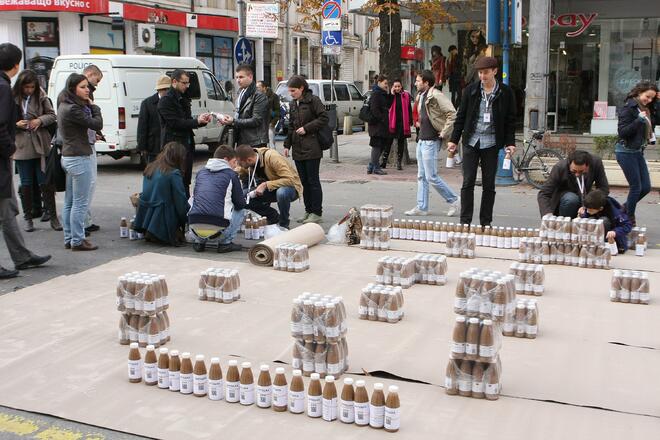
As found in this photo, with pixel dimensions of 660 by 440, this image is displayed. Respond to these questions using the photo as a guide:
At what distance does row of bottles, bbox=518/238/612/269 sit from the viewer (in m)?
8.27

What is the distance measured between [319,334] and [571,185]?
4963mm

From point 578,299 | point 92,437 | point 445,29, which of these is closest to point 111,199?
point 578,299

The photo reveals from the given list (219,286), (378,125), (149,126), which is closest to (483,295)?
(219,286)

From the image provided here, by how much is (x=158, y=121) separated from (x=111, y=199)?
2676 mm

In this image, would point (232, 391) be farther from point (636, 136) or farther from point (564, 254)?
point (636, 136)

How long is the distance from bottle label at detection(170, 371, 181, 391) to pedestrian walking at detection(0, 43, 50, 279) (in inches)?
141

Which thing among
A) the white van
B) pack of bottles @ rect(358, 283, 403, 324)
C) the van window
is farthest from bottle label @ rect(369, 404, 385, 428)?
the van window

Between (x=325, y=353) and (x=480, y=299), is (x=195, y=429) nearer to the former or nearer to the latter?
(x=325, y=353)

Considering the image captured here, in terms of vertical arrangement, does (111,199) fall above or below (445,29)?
below

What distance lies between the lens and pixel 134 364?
5125mm

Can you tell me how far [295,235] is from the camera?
8.99 metres

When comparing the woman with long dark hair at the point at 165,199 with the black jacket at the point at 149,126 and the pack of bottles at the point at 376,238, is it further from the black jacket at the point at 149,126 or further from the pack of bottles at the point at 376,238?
the pack of bottles at the point at 376,238

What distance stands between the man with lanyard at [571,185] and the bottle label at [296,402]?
205 inches

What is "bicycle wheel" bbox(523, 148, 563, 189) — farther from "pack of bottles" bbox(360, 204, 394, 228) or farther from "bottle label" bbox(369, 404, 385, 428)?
"bottle label" bbox(369, 404, 385, 428)
